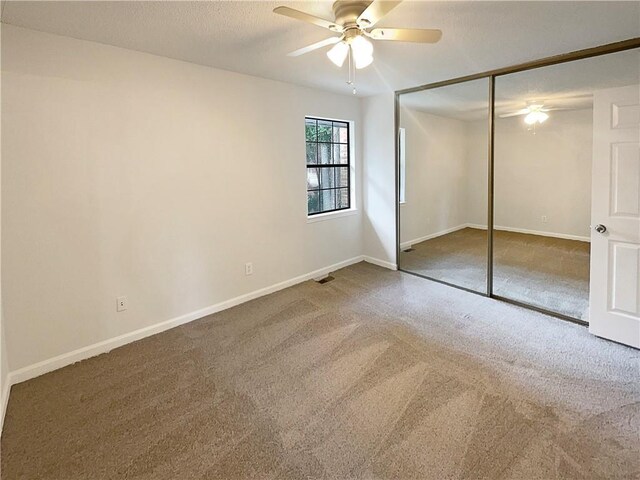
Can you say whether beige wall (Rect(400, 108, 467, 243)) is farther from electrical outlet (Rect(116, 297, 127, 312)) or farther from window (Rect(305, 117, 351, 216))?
electrical outlet (Rect(116, 297, 127, 312))

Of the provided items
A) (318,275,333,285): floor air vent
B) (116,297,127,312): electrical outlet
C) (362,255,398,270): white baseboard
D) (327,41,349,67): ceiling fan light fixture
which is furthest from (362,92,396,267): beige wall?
(116,297,127,312): electrical outlet

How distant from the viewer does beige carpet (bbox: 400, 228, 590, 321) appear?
11.8 ft

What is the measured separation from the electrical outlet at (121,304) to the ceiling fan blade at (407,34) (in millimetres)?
2685

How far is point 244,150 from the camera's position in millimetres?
3523

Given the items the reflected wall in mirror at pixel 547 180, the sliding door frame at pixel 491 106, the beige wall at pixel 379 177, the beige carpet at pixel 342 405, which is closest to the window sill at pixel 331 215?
the beige wall at pixel 379 177

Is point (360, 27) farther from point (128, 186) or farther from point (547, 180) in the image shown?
point (547, 180)

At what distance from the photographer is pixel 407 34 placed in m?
1.94

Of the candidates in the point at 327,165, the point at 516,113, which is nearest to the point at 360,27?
the point at 327,165

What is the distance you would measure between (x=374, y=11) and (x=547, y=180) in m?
3.96

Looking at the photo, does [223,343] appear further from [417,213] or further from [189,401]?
[417,213]

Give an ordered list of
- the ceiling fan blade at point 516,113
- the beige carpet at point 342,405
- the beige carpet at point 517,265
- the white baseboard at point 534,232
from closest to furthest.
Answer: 1. the beige carpet at point 342,405
2. the beige carpet at point 517,265
3. the white baseboard at point 534,232
4. the ceiling fan blade at point 516,113

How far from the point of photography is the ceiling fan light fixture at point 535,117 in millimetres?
4469

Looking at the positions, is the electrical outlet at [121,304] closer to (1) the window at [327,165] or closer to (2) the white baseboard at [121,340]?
(2) the white baseboard at [121,340]

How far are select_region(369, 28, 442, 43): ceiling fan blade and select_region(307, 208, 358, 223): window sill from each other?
2.52 m
